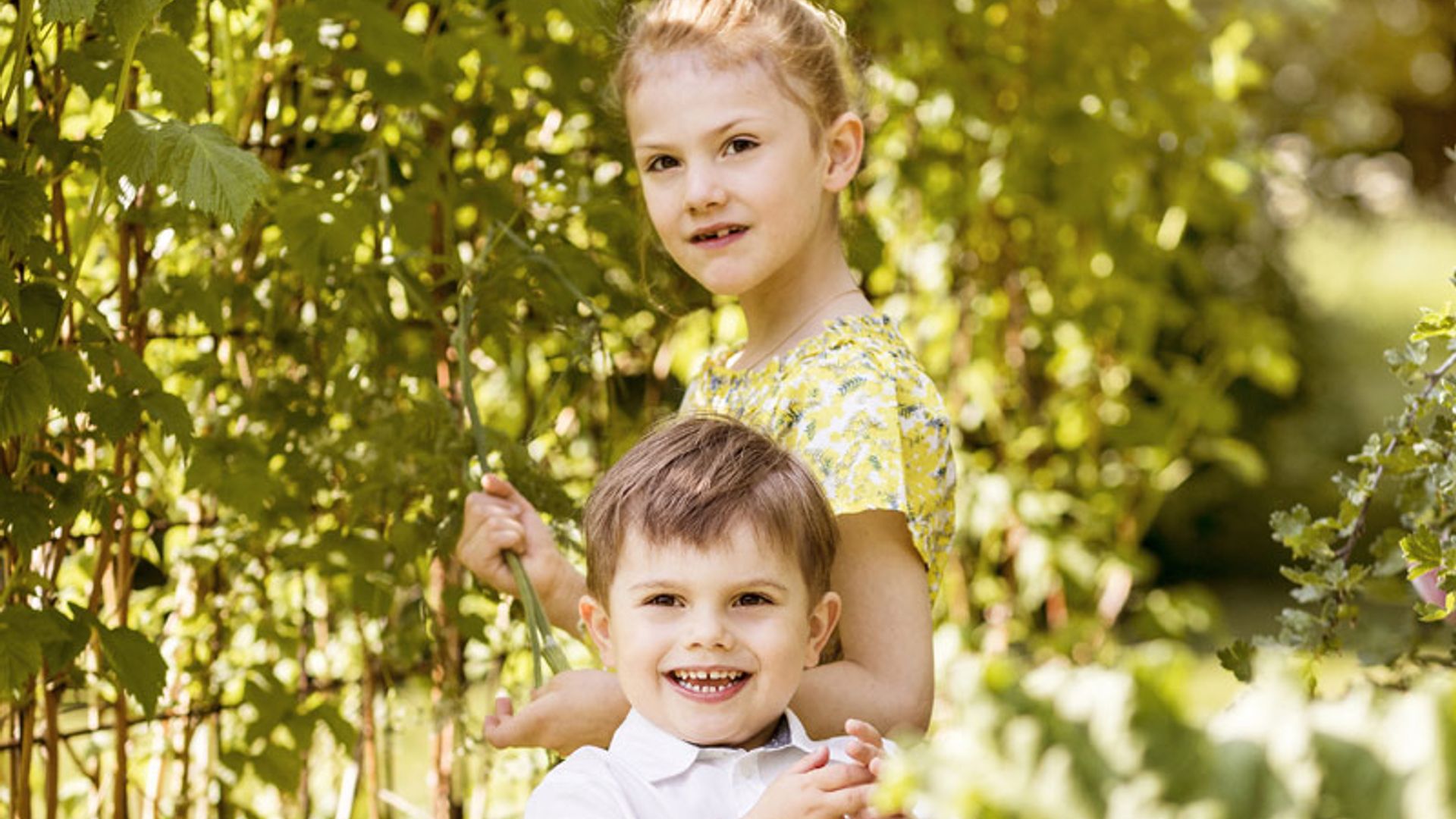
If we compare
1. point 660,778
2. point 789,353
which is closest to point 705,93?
point 789,353

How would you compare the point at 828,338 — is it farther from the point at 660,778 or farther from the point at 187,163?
the point at 187,163

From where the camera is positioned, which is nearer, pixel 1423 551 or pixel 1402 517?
pixel 1423 551

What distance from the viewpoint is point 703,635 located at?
5.03ft

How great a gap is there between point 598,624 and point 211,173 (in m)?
0.58

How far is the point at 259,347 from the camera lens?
2.55 meters

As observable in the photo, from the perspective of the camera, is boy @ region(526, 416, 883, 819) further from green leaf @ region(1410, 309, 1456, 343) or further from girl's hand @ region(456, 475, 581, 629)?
green leaf @ region(1410, 309, 1456, 343)

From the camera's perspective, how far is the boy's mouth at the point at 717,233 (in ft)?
6.31

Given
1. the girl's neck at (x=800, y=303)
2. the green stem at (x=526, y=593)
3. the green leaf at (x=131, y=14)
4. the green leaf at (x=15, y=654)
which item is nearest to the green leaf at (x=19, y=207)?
the green leaf at (x=131, y=14)

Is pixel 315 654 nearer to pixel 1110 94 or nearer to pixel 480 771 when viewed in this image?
pixel 480 771

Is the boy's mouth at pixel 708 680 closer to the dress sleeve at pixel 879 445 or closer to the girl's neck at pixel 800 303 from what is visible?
the dress sleeve at pixel 879 445

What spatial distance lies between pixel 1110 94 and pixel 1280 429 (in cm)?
423

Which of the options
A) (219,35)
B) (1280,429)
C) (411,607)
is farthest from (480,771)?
(1280,429)

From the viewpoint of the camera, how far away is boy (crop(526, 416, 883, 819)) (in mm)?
1541

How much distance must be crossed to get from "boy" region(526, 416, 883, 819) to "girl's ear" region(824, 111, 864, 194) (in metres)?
0.50
